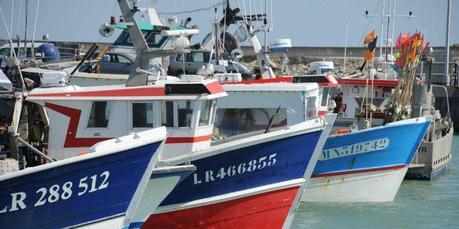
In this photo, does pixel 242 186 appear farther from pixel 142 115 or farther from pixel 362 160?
pixel 362 160

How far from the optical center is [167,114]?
48.0ft

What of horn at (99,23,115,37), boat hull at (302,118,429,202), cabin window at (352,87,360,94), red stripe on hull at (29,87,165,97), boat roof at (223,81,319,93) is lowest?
boat hull at (302,118,429,202)

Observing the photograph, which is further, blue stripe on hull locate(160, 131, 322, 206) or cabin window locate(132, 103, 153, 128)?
blue stripe on hull locate(160, 131, 322, 206)

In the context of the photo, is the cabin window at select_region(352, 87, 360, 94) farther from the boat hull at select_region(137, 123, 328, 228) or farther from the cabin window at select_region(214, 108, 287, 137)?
the boat hull at select_region(137, 123, 328, 228)

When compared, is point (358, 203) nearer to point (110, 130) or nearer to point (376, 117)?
point (376, 117)

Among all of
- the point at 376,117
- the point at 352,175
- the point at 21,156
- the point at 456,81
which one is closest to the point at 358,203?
the point at 352,175

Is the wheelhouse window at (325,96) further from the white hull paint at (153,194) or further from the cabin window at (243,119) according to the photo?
the white hull paint at (153,194)

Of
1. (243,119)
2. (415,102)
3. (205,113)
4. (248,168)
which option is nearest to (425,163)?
(415,102)

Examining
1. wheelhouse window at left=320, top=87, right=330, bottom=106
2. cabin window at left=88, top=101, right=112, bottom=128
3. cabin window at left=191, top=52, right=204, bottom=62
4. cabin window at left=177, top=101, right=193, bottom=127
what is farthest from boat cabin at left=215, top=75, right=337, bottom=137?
cabin window at left=191, top=52, right=204, bottom=62

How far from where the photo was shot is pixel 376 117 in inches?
953

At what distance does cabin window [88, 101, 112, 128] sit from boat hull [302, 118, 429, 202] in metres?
7.46

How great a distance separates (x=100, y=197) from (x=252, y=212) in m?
4.08

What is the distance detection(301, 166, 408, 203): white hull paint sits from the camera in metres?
21.5

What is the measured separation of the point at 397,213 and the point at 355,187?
115cm
